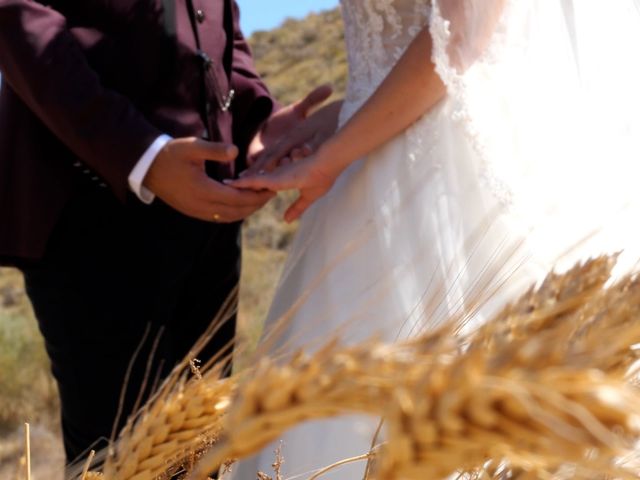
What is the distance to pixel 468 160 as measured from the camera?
1653 mm

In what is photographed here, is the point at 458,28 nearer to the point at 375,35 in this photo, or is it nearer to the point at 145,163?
the point at 375,35

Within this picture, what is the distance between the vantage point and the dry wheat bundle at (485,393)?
1.72 ft

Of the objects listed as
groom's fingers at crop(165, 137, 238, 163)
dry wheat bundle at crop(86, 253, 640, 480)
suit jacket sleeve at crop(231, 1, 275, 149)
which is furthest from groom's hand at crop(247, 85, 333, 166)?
dry wheat bundle at crop(86, 253, 640, 480)

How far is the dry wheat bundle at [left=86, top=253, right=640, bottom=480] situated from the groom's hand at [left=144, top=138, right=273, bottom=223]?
3.68 feet

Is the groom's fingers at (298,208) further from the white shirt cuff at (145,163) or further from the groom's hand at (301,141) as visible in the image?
the white shirt cuff at (145,163)

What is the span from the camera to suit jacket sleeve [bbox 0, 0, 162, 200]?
1819 mm

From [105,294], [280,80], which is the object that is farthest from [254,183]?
[280,80]

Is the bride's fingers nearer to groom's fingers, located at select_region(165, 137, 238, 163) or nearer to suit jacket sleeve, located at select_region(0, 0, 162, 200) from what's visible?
groom's fingers, located at select_region(165, 137, 238, 163)

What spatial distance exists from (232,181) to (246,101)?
1.62 feet

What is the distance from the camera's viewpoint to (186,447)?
2.76ft

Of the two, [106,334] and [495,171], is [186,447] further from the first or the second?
[106,334]

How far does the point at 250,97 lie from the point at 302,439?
3.22 feet

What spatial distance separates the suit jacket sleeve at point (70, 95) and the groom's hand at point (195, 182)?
5 centimetres

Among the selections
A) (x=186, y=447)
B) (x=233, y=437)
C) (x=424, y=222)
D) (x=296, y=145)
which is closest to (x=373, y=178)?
(x=424, y=222)
